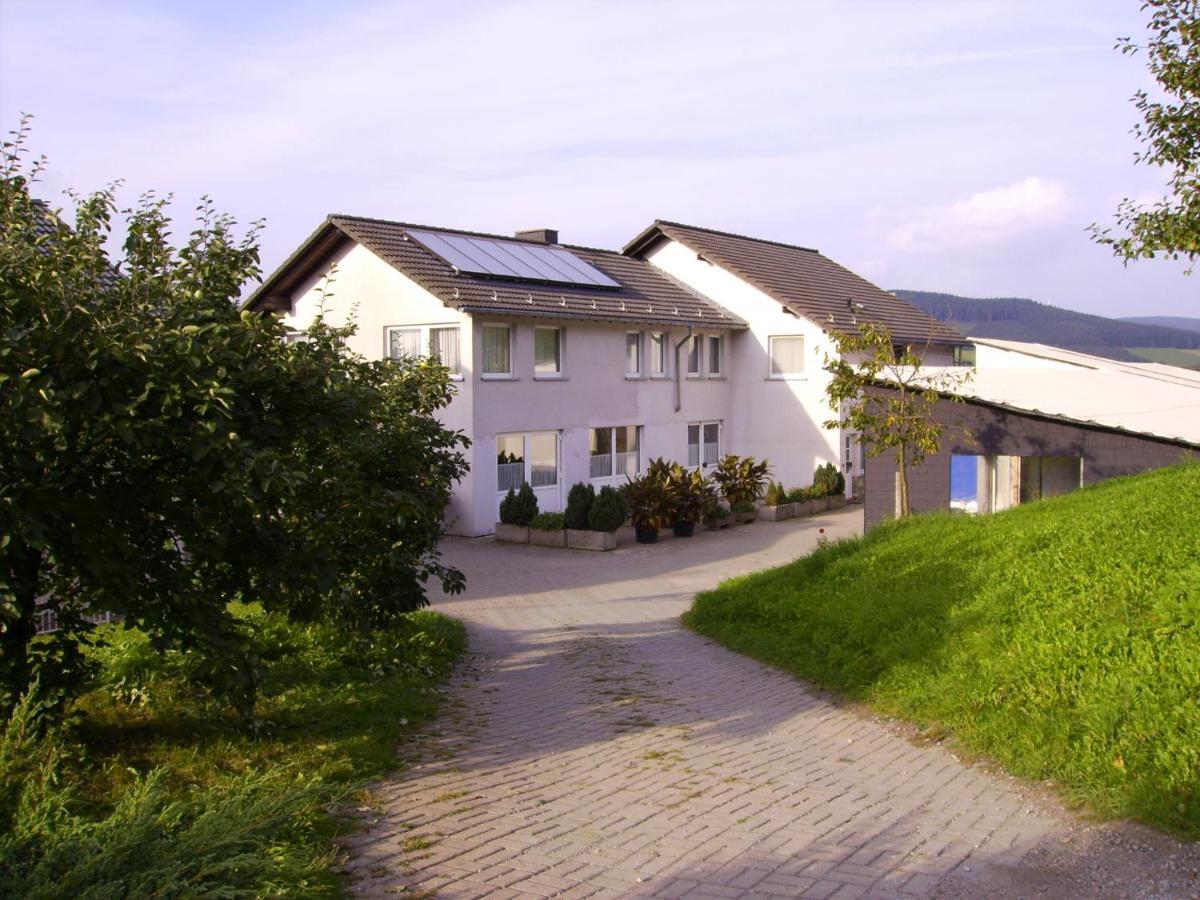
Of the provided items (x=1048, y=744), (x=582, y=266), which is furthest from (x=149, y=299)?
(x=582, y=266)

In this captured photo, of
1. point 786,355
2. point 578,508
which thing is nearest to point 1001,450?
point 578,508

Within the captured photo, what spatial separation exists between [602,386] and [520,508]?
5.34m

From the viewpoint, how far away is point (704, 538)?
24828mm

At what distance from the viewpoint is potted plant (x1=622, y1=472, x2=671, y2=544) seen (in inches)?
942

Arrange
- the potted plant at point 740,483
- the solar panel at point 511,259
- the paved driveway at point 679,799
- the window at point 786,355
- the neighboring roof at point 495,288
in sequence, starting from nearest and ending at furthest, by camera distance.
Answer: the paved driveway at point 679,799
the neighboring roof at point 495,288
the solar panel at point 511,259
the potted plant at point 740,483
the window at point 786,355

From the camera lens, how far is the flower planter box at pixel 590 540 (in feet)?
74.6

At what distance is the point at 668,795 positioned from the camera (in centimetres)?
731

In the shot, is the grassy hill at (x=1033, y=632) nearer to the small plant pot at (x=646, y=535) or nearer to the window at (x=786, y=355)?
the small plant pot at (x=646, y=535)

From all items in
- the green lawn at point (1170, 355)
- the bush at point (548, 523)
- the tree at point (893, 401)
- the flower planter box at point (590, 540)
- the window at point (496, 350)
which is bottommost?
the flower planter box at point (590, 540)

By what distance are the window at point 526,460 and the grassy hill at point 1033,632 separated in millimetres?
11164

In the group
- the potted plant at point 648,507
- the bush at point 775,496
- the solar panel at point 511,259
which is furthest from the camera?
the bush at point 775,496

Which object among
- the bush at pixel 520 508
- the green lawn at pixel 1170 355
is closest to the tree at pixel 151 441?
the bush at pixel 520 508

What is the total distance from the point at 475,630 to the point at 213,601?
22.9 ft

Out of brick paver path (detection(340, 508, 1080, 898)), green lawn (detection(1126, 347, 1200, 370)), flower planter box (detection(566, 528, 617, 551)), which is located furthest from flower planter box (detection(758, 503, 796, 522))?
green lawn (detection(1126, 347, 1200, 370))
